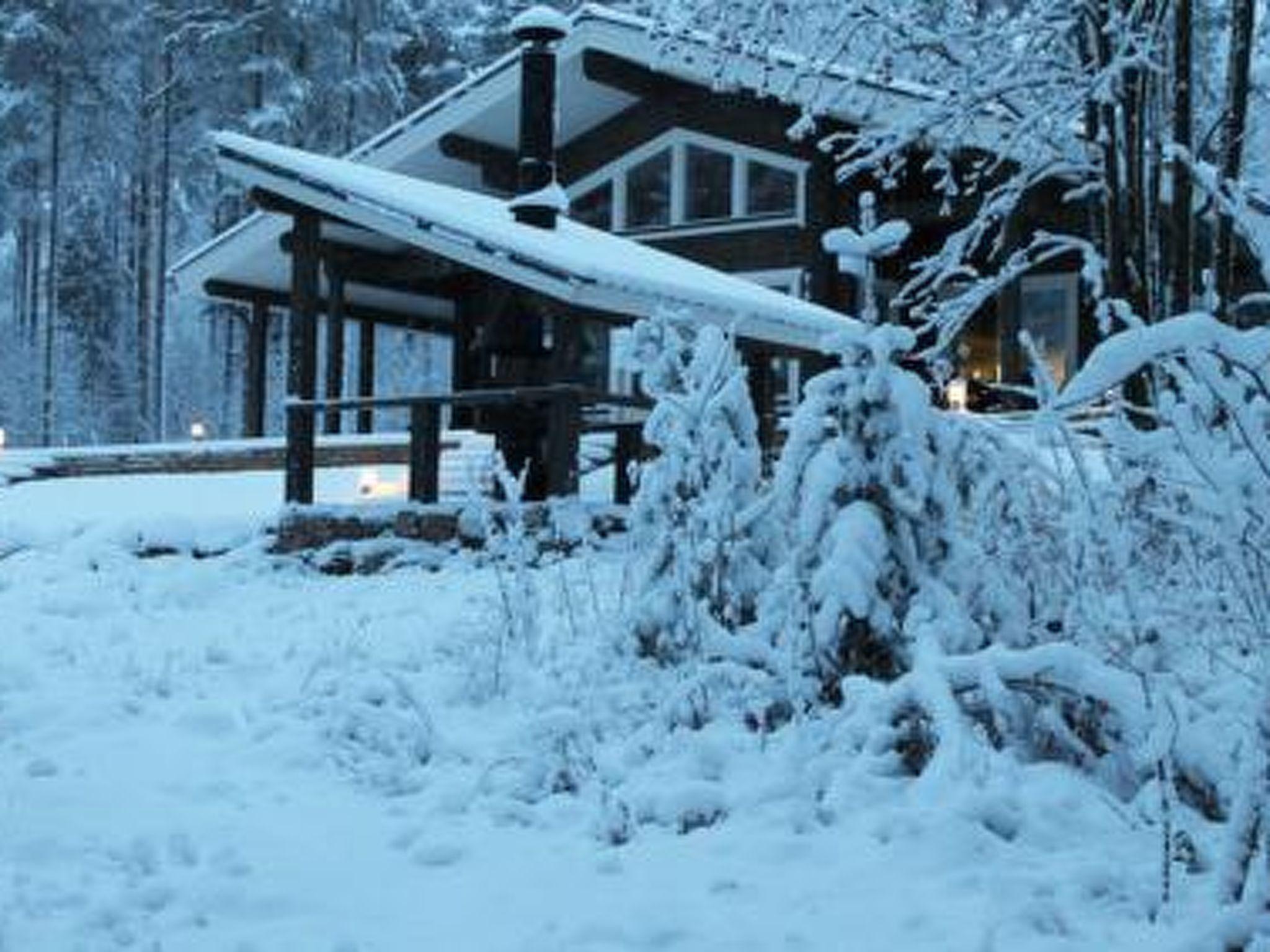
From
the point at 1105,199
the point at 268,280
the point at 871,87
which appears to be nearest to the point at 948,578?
the point at 1105,199

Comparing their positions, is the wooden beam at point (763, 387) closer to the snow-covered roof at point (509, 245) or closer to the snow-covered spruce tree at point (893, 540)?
the snow-covered roof at point (509, 245)

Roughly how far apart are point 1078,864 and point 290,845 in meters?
2.43

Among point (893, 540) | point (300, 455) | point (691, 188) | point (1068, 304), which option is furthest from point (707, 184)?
point (893, 540)

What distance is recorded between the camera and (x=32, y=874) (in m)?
4.85

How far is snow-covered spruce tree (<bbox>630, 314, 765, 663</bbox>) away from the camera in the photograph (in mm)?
6898

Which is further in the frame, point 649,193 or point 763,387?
point 649,193

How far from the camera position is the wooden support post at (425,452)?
1317cm

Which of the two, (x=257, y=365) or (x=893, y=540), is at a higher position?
(x=257, y=365)

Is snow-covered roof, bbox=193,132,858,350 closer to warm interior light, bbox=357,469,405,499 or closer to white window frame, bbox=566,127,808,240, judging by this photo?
warm interior light, bbox=357,469,405,499

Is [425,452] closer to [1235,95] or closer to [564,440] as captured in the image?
[564,440]

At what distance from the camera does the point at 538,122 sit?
15.2 m

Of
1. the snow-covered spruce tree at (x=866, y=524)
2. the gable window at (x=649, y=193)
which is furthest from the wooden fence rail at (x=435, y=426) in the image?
the gable window at (x=649, y=193)

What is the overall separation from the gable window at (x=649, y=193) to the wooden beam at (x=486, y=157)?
1700mm

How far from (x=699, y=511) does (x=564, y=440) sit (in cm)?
600
